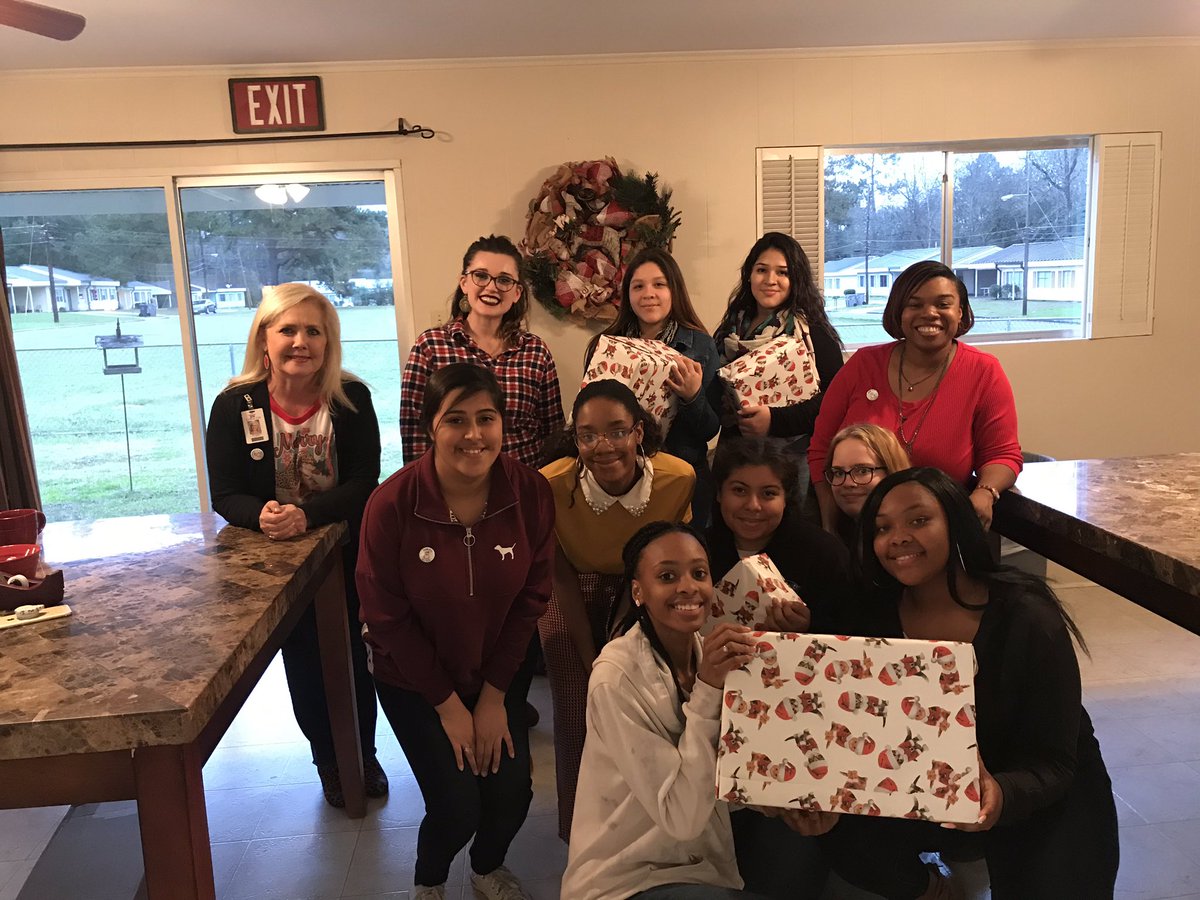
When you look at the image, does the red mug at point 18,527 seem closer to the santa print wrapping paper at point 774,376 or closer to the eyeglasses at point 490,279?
the eyeglasses at point 490,279

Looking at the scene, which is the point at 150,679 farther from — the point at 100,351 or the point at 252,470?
the point at 100,351

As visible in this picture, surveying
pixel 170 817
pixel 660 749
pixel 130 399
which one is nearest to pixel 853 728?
pixel 660 749

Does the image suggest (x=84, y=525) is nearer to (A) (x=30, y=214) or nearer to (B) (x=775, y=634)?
(B) (x=775, y=634)

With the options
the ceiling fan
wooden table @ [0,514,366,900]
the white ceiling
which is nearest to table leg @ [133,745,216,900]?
wooden table @ [0,514,366,900]

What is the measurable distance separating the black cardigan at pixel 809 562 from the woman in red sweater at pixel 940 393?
0.23 metres

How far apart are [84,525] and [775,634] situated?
167cm

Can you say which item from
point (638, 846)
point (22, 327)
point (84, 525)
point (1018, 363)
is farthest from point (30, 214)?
point (1018, 363)

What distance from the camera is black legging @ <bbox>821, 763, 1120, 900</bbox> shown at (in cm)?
140

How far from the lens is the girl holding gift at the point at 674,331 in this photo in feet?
7.27

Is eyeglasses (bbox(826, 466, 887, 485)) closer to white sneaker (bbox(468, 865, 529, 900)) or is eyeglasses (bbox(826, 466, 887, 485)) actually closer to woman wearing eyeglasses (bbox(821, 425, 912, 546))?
woman wearing eyeglasses (bbox(821, 425, 912, 546))

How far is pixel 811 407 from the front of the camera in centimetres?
230

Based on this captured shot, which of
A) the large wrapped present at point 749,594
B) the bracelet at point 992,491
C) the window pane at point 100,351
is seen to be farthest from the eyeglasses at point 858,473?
the window pane at point 100,351

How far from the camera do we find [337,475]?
2.03m

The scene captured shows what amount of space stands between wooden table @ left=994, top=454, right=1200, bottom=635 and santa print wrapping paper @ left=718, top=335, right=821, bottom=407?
1.91ft
